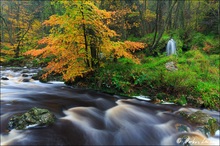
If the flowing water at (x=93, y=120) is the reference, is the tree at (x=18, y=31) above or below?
above

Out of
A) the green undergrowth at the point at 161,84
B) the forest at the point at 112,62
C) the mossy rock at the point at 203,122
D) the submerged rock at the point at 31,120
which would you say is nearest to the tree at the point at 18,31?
the forest at the point at 112,62

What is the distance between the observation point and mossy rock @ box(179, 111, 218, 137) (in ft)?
18.7

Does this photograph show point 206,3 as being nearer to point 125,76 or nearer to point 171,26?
point 171,26

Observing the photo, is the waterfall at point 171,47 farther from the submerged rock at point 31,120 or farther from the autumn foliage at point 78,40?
the submerged rock at point 31,120

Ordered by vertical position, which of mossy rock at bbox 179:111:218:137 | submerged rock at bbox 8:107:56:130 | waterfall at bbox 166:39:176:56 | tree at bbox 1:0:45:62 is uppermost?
tree at bbox 1:0:45:62

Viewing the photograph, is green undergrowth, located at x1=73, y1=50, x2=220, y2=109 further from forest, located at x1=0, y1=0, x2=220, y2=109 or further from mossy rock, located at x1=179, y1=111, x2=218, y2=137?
mossy rock, located at x1=179, y1=111, x2=218, y2=137

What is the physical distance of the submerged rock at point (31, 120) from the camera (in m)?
5.09

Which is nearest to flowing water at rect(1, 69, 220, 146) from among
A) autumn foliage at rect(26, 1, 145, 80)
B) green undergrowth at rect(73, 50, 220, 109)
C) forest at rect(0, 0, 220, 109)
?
green undergrowth at rect(73, 50, 220, 109)

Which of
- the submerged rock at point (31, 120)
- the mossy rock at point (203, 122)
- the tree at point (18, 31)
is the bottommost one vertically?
the mossy rock at point (203, 122)

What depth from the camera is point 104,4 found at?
13.2 metres

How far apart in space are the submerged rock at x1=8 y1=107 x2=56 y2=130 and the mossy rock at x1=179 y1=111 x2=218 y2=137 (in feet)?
13.9

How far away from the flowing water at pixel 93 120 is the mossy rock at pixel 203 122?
0.69 feet

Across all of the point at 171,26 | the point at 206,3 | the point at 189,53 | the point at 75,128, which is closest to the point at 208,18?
the point at 206,3

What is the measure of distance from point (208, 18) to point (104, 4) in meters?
9.63
